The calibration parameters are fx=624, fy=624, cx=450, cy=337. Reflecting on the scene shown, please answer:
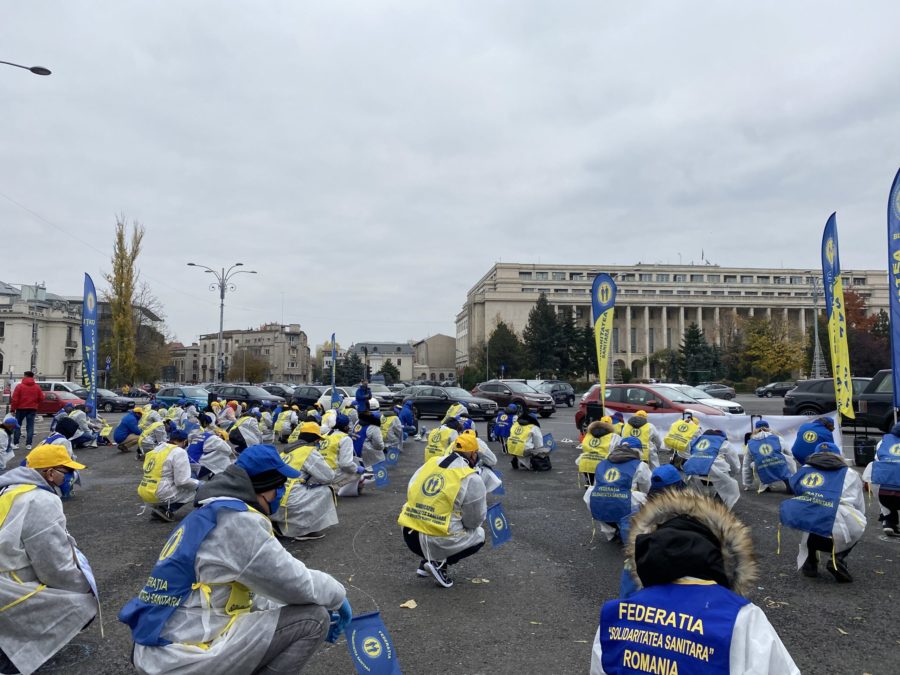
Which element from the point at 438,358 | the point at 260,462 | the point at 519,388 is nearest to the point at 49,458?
the point at 260,462

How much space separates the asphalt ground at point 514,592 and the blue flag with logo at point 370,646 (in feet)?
3.68

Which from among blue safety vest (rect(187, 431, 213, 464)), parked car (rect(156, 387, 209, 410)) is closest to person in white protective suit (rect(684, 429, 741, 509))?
blue safety vest (rect(187, 431, 213, 464))

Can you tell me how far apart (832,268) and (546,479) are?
685cm

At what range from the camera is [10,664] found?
369cm

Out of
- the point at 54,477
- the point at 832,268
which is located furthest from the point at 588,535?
the point at 832,268

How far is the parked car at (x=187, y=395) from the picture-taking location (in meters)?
26.3

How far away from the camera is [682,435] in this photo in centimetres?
1080

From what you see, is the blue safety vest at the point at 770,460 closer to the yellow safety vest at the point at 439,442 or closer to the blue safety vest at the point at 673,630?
the yellow safety vest at the point at 439,442

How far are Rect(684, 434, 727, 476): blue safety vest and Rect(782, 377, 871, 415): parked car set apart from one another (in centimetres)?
1218

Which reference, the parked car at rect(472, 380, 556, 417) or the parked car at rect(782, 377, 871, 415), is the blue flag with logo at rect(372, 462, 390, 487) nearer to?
the parked car at rect(782, 377, 871, 415)

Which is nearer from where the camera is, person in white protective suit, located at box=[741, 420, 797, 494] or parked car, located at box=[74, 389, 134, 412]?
person in white protective suit, located at box=[741, 420, 797, 494]

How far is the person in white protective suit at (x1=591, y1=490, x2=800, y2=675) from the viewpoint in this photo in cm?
193

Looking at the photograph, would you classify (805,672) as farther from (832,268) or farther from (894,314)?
(832,268)

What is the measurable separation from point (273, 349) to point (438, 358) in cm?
3666
